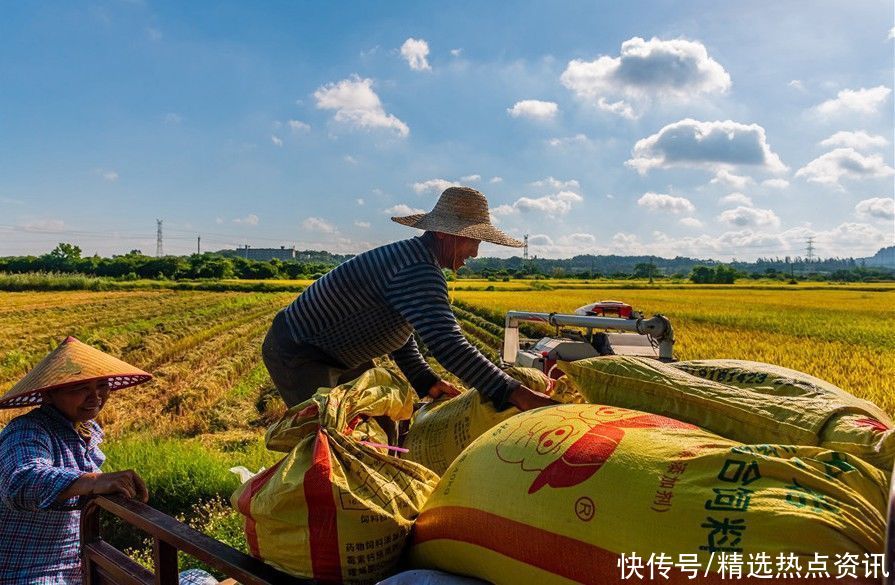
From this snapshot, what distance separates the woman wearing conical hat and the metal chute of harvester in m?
1.84

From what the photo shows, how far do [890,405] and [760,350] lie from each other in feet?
11.3

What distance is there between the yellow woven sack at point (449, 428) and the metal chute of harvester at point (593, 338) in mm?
824

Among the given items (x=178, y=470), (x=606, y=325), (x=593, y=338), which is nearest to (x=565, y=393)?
(x=606, y=325)

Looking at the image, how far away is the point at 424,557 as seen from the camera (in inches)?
54.3

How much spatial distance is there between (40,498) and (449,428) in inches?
48.2

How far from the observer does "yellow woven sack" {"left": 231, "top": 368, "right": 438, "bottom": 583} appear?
1299 mm

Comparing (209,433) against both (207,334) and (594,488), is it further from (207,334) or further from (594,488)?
(207,334)

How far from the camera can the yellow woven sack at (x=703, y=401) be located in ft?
4.43

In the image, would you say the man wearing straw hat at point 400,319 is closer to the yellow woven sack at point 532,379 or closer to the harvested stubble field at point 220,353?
the yellow woven sack at point 532,379

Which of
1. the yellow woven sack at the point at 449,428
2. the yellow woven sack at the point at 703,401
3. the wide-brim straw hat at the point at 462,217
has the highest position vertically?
the wide-brim straw hat at the point at 462,217

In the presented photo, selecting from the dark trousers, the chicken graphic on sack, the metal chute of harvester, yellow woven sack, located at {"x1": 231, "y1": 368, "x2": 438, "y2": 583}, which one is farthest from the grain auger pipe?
yellow woven sack, located at {"x1": 231, "y1": 368, "x2": 438, "y2": 583}

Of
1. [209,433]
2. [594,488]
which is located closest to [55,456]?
[594,488]

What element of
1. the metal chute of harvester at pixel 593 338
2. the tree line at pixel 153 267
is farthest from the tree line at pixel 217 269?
the metal chute of harvester at pixel 593 338

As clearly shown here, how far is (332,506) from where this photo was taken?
130cm
